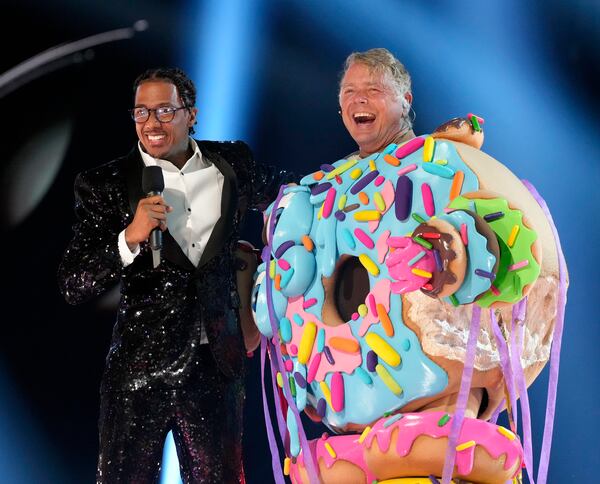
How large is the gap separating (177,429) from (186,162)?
2.15 feet

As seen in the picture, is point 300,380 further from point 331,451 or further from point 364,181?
point 364,181

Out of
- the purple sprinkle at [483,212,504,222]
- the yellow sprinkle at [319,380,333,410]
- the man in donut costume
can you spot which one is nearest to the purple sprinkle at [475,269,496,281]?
the man in donut costume

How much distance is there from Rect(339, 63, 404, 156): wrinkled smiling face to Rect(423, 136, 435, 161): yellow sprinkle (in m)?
0.24

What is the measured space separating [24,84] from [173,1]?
0.57m

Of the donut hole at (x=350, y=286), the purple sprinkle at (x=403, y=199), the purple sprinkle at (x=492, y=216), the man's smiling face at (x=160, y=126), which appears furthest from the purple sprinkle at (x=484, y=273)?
the man's smiling face at (x=160, y=126)

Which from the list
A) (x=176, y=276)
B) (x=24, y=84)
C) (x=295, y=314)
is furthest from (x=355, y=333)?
(x=24, y=84)

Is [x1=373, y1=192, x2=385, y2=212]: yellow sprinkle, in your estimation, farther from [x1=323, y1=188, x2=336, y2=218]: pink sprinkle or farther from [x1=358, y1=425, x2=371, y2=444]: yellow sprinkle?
[x1=358, y1=425, x2=371, y2=444]: yellow sprinkle

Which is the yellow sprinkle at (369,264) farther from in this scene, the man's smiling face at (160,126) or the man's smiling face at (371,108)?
the man's smiling face at (160,126)

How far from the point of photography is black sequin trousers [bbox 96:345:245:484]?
2.34 metres

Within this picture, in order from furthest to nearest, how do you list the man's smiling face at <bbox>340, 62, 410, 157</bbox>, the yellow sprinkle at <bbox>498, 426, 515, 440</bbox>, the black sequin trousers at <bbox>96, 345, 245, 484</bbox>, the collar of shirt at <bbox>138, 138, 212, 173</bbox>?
1. the collar of shirt at <bbox>138, 138, 212, 173</bbox>
2. the black sequin trousers at <bbox>96, 345, 245, 484</bbox>
3. the man's smiling face at <bbox>340, 62, 410, 157</bbox>
4. the yellow sprinkle at <bbox>498, 426, 515, 440</bbox>

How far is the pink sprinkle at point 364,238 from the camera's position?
2.00 metres

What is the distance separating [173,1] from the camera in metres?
3.34

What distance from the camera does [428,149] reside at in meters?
2.00

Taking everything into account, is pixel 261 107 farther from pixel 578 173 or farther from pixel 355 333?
pixel 355 333
